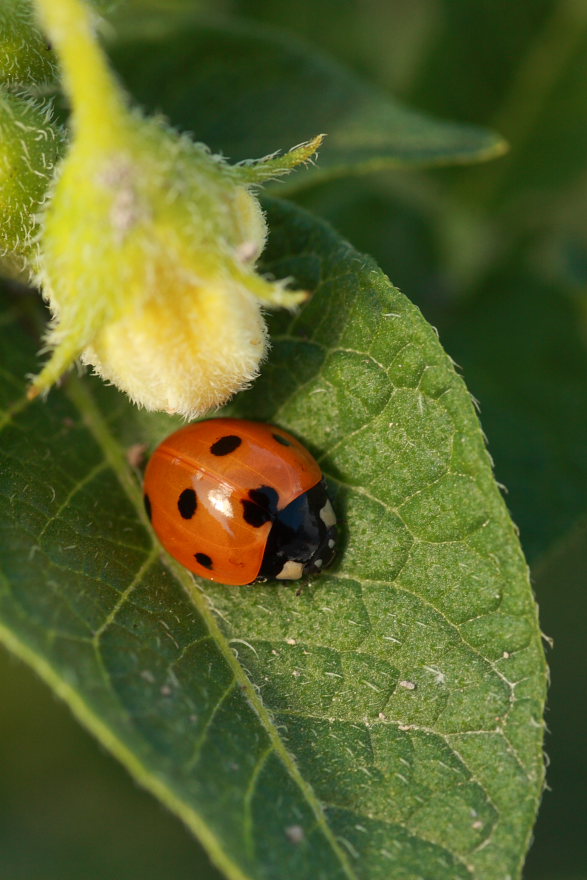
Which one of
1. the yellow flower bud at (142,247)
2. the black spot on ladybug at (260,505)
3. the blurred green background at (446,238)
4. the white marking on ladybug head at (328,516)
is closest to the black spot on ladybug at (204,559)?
the black spot on ladybug at (260,505)

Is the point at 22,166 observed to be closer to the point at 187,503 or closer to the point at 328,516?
the point at 187,503

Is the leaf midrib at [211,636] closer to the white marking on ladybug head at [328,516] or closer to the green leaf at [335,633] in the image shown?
the green leaf at [335,633]

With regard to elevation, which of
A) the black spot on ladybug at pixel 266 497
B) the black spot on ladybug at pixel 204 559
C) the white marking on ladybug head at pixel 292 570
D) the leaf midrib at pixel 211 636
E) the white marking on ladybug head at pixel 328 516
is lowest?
the leaf midrib at pixel 211 636

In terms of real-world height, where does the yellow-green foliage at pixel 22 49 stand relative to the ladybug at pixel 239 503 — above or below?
above

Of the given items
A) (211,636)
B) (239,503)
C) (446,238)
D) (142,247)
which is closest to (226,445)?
(239,503)

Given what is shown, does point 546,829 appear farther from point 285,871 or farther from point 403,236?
point 285,871

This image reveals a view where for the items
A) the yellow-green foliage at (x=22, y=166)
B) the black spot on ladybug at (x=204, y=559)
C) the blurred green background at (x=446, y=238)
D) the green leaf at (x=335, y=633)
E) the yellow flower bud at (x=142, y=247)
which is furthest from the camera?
the blurred green background at (x=446, y=238)

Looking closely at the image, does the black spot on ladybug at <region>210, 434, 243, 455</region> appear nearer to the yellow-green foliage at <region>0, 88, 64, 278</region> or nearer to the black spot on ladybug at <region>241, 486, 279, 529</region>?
the black spot on ladybug at <region>241, 486, 279, 529</region>

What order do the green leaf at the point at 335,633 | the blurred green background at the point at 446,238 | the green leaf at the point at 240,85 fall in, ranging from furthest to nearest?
1. the blurred green background at the point at 446,238
2. the green leaf at the point at 240,85
3. the green leaf at the point at 335,633
